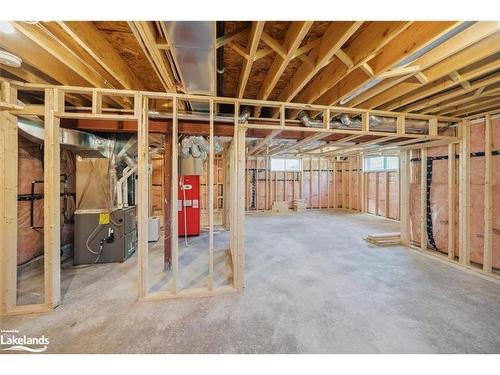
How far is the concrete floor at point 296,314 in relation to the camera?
1.72 m

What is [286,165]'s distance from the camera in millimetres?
9328

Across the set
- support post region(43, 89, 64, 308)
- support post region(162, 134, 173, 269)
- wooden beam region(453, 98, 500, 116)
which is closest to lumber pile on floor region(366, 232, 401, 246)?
wooden beam region(453, 98, 500, 116)

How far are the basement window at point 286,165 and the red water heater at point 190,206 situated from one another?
A: 16.1 ft

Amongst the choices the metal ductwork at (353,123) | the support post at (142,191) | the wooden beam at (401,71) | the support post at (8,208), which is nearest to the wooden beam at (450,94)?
the metal ductwork at (353,123)

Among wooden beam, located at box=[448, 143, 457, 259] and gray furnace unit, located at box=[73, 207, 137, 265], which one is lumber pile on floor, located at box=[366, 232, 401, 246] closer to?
wooden beam, located at box=[448, 143, 457, 259]

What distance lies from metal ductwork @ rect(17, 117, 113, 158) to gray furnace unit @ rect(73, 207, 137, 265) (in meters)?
1.00

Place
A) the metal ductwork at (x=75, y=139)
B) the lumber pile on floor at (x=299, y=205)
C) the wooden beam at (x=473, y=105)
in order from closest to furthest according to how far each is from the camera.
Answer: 1. the metal ductwork at (x=75, y=139)
2. the wooden beam at (x=473, y=105)
3. the lumber pile on floor at (x=299, y=205)

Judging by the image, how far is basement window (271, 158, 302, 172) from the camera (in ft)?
30.2

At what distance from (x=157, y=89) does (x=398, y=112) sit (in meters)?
3.69

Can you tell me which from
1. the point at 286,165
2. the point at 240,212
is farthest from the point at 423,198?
the point at 286,165

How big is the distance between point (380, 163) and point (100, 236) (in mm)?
9134

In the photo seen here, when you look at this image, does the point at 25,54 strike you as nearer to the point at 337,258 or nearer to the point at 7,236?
the point at 7,236

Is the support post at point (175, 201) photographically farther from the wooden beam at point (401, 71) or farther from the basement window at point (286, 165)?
the basement window at point (286, 165)
